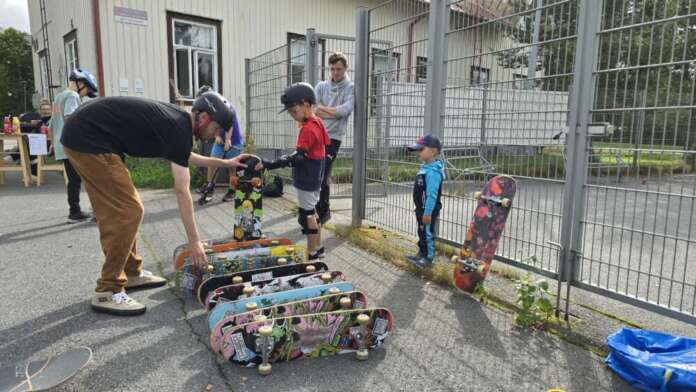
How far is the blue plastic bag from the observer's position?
2254 mm

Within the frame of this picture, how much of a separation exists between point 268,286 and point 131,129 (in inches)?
54.9

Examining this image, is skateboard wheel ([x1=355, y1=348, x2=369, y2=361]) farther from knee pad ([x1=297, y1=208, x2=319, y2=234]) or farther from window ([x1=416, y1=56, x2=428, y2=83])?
window ([x1=416, y1=56, x2=428, y2=83])

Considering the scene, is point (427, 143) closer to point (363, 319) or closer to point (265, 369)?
point (363, 319)

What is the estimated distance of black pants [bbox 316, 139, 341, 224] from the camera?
5.55 m

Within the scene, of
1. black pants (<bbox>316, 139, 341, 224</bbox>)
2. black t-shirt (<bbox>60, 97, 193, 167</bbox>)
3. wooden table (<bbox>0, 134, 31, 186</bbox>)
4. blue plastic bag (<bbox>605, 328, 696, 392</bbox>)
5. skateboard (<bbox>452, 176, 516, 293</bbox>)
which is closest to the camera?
blue plastic bag (<bbox>605, 328, 696, 392</bbox>)

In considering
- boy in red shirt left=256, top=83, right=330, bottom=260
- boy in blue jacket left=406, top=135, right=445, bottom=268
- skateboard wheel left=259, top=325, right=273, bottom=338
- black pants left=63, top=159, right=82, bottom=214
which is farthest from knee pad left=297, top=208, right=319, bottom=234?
black pants left=63, top=159, right=82, bottom=214

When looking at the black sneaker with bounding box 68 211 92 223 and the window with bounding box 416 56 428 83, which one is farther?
the black sneaker with bounding box 68 211 92 223

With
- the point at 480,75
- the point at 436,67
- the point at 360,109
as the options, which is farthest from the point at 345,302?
the point at 360,109

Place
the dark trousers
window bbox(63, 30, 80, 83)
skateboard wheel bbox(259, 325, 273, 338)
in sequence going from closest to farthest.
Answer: skateboard wheel bbox(259, 325, 273, 338) < the dark trousers < window bbox(63, 30, 80, 83)

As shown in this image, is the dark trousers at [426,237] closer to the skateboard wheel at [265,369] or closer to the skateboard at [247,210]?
the skateboard at [247,210]

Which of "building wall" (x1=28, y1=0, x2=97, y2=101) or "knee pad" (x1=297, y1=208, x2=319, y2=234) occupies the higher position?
"building wall" (x1=28, y1=0, x2=97, y2=101)

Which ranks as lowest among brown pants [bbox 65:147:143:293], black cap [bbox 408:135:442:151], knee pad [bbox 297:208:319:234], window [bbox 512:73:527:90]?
knee pad [bbox 297:208:319:234]

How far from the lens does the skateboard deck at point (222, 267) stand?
11.5 ft

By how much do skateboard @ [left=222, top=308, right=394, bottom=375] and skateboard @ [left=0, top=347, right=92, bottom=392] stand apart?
2.62 ft
